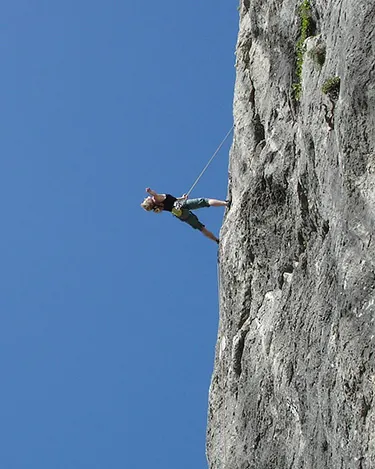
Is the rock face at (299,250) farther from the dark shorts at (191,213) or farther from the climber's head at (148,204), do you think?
the climber's head at (148,204)

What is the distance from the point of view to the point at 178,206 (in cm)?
1997

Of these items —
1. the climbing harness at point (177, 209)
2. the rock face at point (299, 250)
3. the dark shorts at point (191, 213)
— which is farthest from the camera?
the climbing harness at point (177, 209)

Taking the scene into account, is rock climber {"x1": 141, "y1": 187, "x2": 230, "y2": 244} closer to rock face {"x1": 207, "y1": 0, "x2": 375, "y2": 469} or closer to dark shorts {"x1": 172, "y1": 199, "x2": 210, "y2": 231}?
dark shorts {"x1": 172, "y1": 199, "x2": 210, "y2": 231}

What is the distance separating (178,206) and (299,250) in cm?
624

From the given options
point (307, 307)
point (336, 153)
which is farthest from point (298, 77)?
point (307, 307)

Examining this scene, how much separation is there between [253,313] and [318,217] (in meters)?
→ 3.55

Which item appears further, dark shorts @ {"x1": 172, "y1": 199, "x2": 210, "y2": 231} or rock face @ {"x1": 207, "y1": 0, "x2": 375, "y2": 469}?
dark shorts @ {"x1": 172, "y1": 199, "x2": 210, "y2": 231}

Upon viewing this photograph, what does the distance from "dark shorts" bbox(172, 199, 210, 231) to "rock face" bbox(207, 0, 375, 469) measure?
3.76 feet

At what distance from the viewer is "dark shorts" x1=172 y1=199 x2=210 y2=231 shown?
19.8 metres

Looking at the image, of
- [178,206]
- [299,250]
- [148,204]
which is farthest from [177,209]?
[299,250]

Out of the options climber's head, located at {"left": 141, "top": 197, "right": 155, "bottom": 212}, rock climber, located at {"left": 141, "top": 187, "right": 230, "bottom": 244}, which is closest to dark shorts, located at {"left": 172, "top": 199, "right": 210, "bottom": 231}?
rock climber, located at {"left": 141, "top": 187, "right": 230, "bottom": 244}

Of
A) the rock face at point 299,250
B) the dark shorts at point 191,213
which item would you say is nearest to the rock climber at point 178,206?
the dark shorts at point 191,213

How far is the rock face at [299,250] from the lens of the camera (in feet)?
35.4

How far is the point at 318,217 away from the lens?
13.3 meters
